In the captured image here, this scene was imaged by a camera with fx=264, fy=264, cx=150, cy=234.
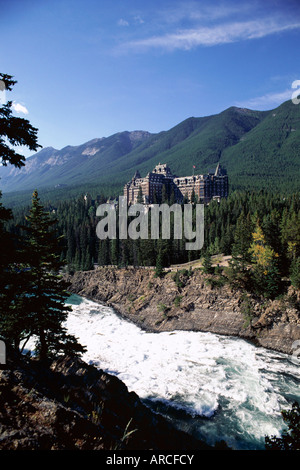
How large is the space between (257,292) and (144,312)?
2216 cm

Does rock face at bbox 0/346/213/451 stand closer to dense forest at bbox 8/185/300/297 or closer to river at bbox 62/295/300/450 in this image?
dense forest at bbox 8/185/300/297

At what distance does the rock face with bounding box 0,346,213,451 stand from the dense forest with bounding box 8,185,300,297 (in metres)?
7.64

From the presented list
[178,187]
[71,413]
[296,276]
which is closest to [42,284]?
[71,413]

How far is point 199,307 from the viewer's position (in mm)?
49188

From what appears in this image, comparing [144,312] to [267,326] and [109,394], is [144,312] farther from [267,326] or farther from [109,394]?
[109,394]

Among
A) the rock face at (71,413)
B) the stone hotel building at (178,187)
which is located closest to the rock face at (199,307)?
the rock face at (71,413)

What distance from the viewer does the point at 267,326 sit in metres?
40.7

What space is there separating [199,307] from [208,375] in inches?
766

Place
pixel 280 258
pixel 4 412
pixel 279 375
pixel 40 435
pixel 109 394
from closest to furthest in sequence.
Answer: pixel 40 435, pixel 4 412, pixel 109 394, pixel 279 375, pixel 280 258

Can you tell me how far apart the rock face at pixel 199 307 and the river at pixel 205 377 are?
9.30 ft

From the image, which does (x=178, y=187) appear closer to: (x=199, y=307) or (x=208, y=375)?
(x=199, y=307)

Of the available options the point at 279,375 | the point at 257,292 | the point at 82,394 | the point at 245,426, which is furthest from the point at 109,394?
the point at 257,292

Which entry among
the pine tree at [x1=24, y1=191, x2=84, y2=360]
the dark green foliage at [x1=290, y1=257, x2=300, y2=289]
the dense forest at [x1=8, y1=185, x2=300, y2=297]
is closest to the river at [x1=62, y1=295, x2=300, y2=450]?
the dark green foliage at [x1=290, y1=257, x2=300, y2=289]

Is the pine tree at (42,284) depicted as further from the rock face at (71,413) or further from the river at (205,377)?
the river at (205,377)
